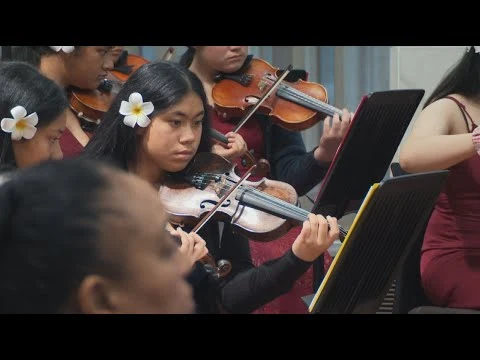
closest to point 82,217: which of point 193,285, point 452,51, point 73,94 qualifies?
point 193,285

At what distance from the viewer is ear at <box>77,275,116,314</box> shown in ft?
2.45

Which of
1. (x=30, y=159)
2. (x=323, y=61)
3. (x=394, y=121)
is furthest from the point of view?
(x=323, y=61)

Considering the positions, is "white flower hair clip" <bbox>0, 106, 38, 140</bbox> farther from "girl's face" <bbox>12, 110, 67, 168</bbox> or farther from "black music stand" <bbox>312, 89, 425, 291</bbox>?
"black music stand" <bbox>312, 89, 425, 291</bbox>

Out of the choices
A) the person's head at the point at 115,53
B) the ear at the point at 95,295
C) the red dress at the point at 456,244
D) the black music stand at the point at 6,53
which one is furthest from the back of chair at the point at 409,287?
the ear at the point at 95,295

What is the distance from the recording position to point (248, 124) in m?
2.08

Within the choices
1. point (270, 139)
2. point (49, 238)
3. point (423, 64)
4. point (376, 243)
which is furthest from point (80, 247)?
point (423, 64)

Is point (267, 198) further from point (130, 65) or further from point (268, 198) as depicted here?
point (130, 65)

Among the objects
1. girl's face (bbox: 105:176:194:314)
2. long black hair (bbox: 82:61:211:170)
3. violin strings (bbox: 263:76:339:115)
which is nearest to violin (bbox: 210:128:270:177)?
violin strings (bbox: 263:76:339:115)

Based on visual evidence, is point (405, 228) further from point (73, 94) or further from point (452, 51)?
point (452, 51)

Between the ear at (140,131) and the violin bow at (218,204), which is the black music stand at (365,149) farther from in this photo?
the ear at (140,131)

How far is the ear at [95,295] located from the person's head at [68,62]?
1254 mm

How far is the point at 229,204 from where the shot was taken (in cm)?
164

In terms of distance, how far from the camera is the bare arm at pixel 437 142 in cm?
179

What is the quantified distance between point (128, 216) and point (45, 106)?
917 mm
